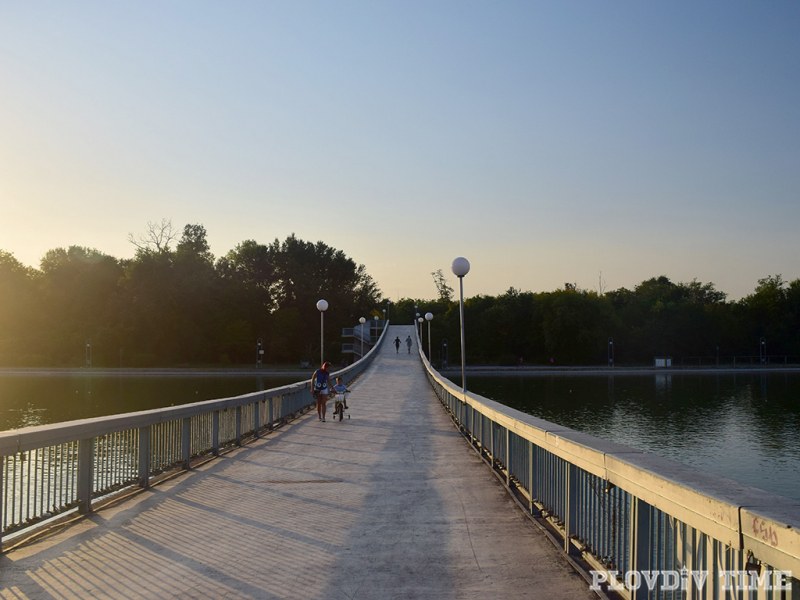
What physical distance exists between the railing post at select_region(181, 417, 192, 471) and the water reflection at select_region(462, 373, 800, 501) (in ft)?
40.4

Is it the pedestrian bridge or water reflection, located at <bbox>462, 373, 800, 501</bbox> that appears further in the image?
water reflection, located at <bbox>462, 373, 800, 501</bbox>

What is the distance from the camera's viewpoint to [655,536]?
16.6ft

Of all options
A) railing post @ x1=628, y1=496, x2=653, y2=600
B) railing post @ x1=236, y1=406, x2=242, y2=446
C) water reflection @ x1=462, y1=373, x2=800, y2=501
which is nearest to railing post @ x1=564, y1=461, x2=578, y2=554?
railing post @ x1=628, y1=496, x2=653, y2=600

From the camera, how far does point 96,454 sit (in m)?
8.94

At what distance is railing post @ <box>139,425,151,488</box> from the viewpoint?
10.4 m

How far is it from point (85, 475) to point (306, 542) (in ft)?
9.47

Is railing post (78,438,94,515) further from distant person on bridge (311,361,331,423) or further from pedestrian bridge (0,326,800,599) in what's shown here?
distant person on bridge (311,361,331,423)

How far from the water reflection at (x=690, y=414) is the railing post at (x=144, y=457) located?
43.6 ft

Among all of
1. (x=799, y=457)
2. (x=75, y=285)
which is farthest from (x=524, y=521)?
(x=75, y=285)

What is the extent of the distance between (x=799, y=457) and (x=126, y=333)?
8166 cm

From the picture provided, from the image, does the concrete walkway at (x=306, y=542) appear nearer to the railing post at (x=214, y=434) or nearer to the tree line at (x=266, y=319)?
the railing post at (x=214, y=434)

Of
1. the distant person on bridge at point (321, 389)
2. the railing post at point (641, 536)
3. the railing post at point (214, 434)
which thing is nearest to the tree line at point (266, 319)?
the distant person on bridge at point (321, 389)

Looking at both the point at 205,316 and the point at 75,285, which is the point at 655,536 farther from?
the point at 75,285

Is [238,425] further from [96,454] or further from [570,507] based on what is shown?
[570,507]
